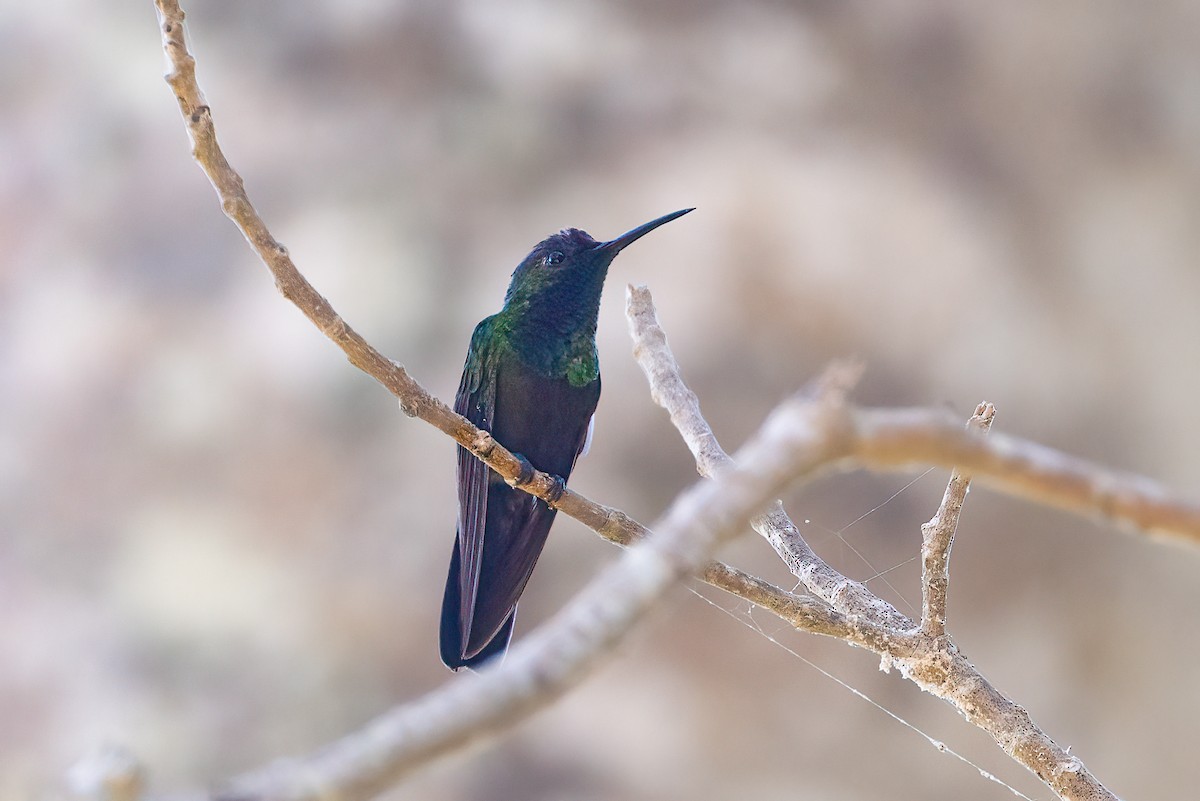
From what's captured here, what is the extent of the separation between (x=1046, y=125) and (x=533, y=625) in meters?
2.96

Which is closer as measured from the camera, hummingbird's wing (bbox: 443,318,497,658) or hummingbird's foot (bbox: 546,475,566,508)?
hummingbird's foot (bbox: 546,475,566,508)

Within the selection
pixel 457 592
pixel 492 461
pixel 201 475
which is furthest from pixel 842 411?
pixel 201 475

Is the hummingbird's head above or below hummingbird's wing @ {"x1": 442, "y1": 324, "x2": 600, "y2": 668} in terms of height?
above

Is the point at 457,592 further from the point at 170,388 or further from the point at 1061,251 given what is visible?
the point at 1061,251

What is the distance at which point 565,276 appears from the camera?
2.11m

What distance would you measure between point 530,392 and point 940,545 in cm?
92

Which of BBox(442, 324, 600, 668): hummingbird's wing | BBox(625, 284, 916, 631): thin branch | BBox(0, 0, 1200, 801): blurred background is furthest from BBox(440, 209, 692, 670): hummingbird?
BBox(0, 0, 1200, 801): blurred background

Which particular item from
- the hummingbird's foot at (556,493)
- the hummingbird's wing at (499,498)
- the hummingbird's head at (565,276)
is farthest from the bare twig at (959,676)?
the hummingbird's head at (565,276)

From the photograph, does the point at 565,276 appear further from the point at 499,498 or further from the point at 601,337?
the point at 601,337

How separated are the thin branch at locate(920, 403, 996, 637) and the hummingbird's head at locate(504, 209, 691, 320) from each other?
0.88 m

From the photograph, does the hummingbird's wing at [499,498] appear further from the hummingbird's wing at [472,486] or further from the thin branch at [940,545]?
the thin branch at [940,545]

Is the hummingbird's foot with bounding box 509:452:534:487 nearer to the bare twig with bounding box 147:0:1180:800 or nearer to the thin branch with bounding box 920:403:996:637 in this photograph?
the thin branch with bounding box 920:403:996:637

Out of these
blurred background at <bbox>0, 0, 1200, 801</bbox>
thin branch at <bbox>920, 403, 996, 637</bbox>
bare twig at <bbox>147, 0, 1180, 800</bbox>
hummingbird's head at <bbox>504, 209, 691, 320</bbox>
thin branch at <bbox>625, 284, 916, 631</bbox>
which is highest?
blurred background at <bbox>0, 0, 1200, 801</bbox>

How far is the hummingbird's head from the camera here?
6.84 feet
